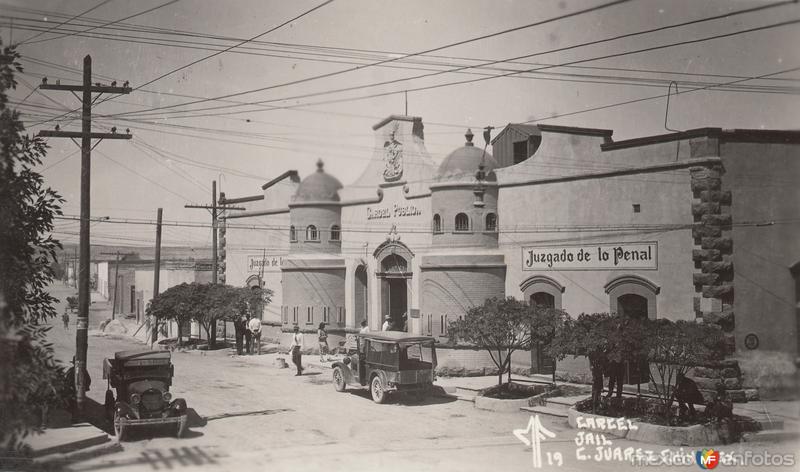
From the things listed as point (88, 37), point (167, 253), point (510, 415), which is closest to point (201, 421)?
point (510, 415)

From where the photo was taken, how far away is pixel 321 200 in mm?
27578

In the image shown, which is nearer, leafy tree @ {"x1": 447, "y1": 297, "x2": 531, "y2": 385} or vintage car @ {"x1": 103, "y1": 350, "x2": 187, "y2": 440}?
vintage car @ {"x1": 103, "y1": 350, "x2": 187, "y2": 440}

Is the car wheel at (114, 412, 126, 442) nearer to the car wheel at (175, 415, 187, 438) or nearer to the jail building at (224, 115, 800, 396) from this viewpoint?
the car wheel at (175, 415, 187, 438)

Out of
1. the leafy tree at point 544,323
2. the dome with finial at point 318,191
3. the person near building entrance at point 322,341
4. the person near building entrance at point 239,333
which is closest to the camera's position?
the leafy tree at point 544,323

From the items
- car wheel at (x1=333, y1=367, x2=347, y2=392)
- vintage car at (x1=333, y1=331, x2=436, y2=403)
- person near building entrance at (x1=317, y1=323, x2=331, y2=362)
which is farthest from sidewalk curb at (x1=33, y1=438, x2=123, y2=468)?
person near building entrance at (x1=317, y1=323, x2=331, y2=362)

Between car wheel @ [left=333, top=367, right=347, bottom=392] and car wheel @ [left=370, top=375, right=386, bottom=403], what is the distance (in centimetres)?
141

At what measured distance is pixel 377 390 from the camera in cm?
1688

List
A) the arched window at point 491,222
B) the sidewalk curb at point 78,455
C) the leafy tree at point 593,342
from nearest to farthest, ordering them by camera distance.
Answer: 1. the sidewalk curb at point 78,455
2. the leafy tree at point 593,342
3. the arched window at point 491,222

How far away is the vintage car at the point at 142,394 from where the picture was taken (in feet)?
41.2

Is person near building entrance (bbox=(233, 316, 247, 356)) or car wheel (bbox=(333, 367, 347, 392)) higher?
person near building entrance (bbox=(233, 316, 247, 356))

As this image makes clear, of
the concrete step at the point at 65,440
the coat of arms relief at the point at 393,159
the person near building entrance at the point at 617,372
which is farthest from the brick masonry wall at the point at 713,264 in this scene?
the concrete step at the point at 65,440

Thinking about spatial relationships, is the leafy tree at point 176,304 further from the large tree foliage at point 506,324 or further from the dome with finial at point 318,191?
the large tree foliage at point 506,324

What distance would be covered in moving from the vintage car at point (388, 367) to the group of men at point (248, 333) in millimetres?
9665

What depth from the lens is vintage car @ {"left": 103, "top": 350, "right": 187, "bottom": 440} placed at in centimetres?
1255
